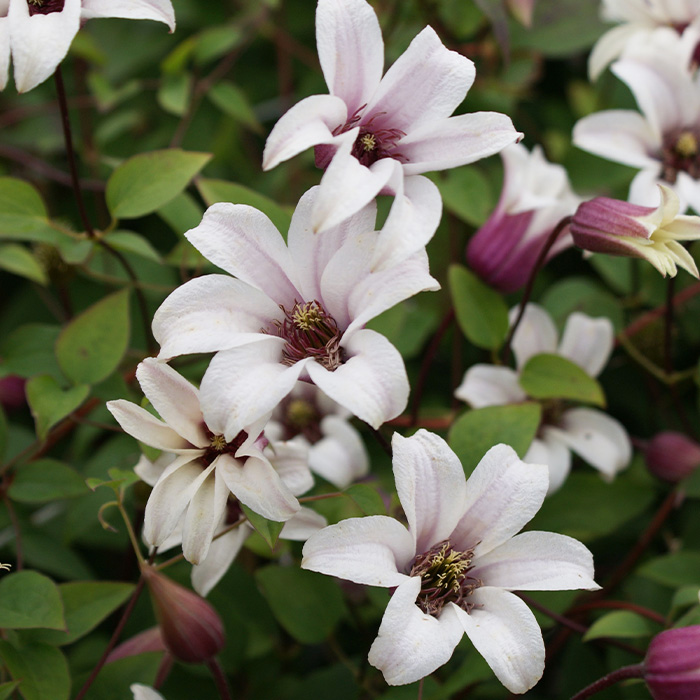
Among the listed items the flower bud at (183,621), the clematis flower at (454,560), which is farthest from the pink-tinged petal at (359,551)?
the flower bud at (183,621)

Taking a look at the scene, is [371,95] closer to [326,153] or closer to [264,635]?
[326,153]

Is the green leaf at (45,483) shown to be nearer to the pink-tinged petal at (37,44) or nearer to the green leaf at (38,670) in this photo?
the green leaf at (38,670)

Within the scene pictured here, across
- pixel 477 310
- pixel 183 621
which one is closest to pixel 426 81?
pixel 477 310

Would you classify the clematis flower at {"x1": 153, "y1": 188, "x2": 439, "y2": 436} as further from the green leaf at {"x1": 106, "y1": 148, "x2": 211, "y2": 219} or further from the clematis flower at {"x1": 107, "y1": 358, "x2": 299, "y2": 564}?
the green leaf at {"x1": 106, "y1": 148, "x2": 211, "y2": 219}

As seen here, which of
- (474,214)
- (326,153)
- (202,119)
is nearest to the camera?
(326,153)

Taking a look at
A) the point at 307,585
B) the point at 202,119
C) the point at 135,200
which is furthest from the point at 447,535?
the point at 202,119

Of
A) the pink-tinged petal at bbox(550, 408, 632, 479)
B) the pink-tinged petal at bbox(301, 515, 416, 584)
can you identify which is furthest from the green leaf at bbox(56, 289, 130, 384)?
the pink-tinged petal at bbox(550, 408, 632, 479)
